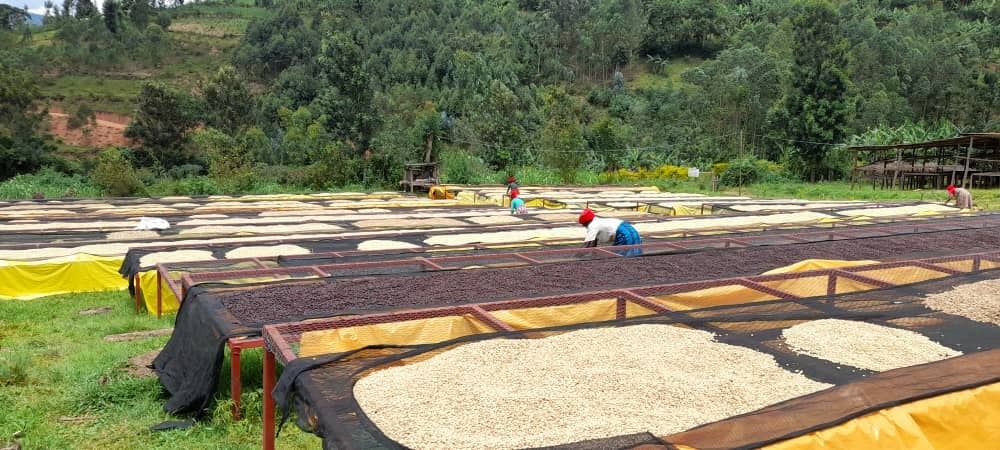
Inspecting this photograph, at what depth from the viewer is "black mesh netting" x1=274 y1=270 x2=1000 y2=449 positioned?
2406 millimetres

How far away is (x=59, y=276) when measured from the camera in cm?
853

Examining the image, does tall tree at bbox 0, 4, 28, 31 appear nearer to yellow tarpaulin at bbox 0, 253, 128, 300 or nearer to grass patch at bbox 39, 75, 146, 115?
grass patch at bbox 39, 75, 146, 115

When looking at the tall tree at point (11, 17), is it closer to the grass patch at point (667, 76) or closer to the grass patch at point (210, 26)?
the grass patch at point (210, 26)

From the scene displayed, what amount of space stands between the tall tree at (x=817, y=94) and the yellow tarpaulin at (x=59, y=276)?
28.9m

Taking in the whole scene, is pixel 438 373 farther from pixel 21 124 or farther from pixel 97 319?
pixel 21 124

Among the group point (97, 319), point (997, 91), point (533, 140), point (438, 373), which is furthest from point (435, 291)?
point (997, 91)

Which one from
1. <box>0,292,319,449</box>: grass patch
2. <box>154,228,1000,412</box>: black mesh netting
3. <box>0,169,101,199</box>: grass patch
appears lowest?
<box>0,169,101,199</box>: grass patch

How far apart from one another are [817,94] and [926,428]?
31068mm

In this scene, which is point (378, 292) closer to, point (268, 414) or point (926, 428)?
point (268, 414)

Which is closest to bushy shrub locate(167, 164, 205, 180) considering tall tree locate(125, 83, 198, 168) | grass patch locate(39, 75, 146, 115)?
tall tree locate(125, 83, 198, 168)

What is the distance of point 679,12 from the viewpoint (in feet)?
208

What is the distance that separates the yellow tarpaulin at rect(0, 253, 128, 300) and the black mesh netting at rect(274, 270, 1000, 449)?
7.10 meters

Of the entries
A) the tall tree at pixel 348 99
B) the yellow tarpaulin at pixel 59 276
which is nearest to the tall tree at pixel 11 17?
the tall tree at pixel 348 99

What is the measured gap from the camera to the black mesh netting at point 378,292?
457 cm
